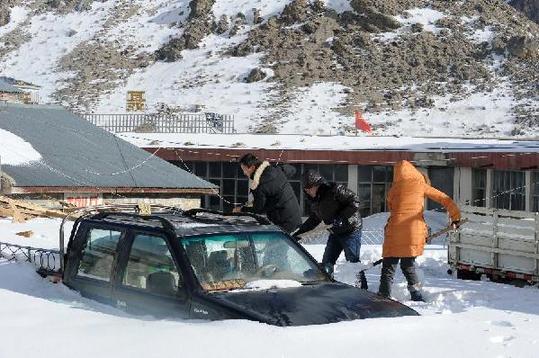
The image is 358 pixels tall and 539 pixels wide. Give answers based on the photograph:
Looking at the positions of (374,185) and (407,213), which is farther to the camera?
(374,185)

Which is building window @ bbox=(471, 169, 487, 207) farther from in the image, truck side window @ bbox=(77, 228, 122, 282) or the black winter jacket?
truck side window @ bbox=(77, 228, 122, 282)

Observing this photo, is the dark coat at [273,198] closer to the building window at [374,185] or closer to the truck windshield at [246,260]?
the truck windshield at [246,260]

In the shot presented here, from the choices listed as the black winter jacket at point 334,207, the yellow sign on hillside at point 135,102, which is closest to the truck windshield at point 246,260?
the black winter jacket at point 334,207

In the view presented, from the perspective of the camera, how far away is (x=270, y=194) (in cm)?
1045

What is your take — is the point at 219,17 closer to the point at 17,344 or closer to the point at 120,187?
the point at 120,187

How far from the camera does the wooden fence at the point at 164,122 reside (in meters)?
52.8

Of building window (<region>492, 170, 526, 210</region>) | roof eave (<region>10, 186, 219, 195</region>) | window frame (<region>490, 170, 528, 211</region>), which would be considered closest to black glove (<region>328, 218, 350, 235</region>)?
roof eave (<region>10, 186, 219, 195</region>)

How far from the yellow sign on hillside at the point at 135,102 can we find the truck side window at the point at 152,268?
178 ft

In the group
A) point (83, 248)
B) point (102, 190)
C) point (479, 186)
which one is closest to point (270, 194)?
point (83, 248)

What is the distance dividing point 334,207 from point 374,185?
2589 cm

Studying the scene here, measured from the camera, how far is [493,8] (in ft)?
240

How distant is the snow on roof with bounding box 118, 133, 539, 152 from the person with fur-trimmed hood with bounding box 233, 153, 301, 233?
23694 mm

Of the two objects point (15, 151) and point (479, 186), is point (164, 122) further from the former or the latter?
point (15, 151)

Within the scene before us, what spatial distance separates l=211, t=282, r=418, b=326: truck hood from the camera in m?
6.05
